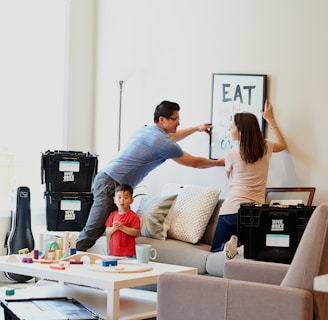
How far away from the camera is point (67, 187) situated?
5.67 metres

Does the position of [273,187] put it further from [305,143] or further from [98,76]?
[98,76]

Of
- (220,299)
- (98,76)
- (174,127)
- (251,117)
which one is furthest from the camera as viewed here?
(98,76)

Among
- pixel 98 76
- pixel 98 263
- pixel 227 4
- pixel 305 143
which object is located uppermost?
pixel 227 4

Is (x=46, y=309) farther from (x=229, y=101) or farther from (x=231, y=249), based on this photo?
(x=229, y=101)

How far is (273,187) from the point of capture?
537cm

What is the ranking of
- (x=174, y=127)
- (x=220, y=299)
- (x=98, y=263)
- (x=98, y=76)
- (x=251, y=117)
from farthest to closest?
(x=98, y=76) < (x=174, y=127) < (x=251, y=117) < (x=98, y=263) < (x=220, y=299)

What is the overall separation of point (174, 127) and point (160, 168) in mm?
734

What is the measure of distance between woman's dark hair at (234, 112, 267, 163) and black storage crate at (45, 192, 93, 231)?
1.45 m

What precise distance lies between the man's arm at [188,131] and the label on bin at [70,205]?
3.05 ft

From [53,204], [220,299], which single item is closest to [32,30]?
[53,204]

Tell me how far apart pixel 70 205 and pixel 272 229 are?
1885 millimetres

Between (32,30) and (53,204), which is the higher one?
(32,30)

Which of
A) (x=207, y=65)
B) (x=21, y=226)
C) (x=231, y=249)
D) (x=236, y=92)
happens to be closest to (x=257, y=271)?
(x=231, y=249)

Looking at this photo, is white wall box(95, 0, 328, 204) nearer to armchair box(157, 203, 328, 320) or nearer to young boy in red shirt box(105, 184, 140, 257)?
young boy in red shirt box(105, 184, 140, 257)
